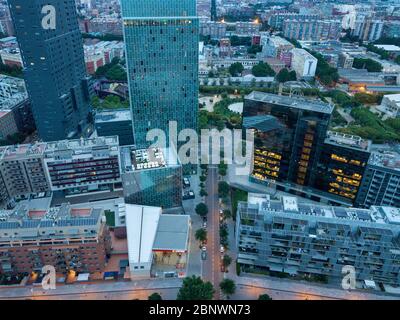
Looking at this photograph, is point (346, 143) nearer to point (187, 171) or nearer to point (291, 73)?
point (187, 171)

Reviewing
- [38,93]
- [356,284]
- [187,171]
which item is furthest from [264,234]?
[38,93]

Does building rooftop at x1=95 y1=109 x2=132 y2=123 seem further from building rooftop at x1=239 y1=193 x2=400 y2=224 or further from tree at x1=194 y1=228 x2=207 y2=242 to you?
building rooftop at x1=239 y1=193 x2=400 y2=224

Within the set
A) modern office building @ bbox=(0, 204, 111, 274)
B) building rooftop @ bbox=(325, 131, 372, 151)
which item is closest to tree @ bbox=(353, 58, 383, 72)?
building rooftop @ bbox=(325, 131, 372, 151)

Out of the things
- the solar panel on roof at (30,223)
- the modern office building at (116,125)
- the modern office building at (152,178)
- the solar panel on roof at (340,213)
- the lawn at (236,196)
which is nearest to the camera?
the solar panel on roof at (30,223)

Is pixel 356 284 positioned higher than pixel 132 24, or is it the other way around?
pixel 132 24

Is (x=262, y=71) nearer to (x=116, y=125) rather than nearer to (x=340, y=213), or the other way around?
(x=116, y=125)

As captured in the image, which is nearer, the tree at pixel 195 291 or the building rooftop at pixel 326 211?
the tree at pixel 195 291

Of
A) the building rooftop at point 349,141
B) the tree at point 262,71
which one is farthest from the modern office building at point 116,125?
the tree at point 262,71

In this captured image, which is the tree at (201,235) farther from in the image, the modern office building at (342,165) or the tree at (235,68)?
the tree at (235,68)
